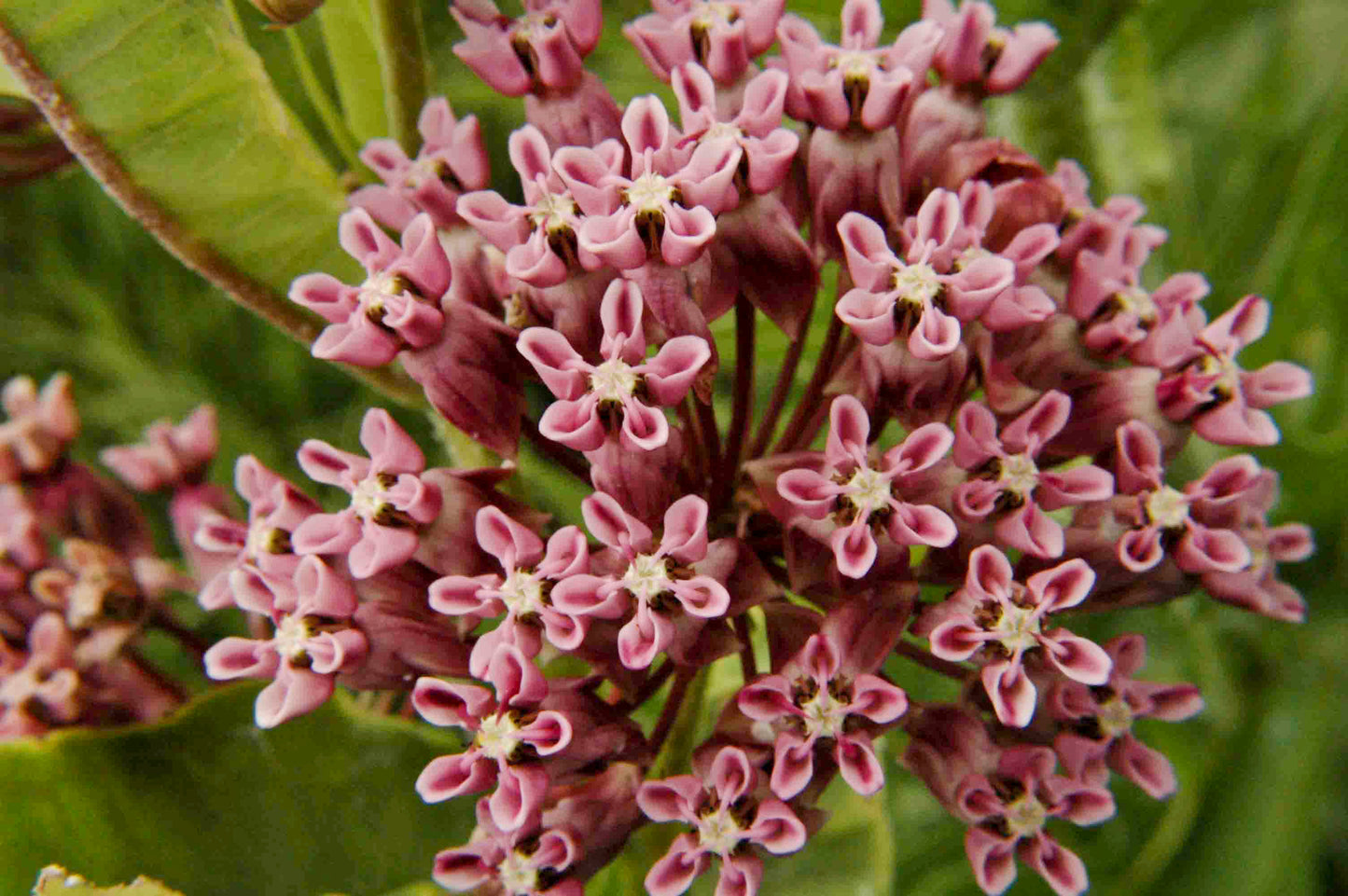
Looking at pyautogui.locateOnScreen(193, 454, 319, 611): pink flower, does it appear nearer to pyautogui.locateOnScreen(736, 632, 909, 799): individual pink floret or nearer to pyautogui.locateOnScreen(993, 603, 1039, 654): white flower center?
pyautogui.locateOnScreen(736, 632, 909, 799): individual pink floret

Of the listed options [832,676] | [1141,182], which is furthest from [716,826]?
[1141,182]

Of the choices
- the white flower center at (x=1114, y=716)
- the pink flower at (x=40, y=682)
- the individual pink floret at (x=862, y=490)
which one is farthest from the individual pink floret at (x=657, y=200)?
the pink flower at (x=40, y=682)

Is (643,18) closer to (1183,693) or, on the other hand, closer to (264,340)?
(1183,693)

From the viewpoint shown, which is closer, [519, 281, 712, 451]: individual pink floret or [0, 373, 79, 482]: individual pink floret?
[519, 281, 712, 451]: individual pink floret

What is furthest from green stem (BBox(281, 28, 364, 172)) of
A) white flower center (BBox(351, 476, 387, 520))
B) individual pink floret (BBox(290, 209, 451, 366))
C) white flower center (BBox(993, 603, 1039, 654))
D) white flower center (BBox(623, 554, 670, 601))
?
white flower center (BBox(993, 603, 1039, 654))

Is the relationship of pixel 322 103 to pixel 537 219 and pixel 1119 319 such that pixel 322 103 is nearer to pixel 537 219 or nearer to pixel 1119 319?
pixel 537 219

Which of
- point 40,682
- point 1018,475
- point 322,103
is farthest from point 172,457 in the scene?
point 1018,475

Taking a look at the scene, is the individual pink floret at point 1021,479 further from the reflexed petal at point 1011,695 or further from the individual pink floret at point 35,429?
the individual pink floret at point 35,429
